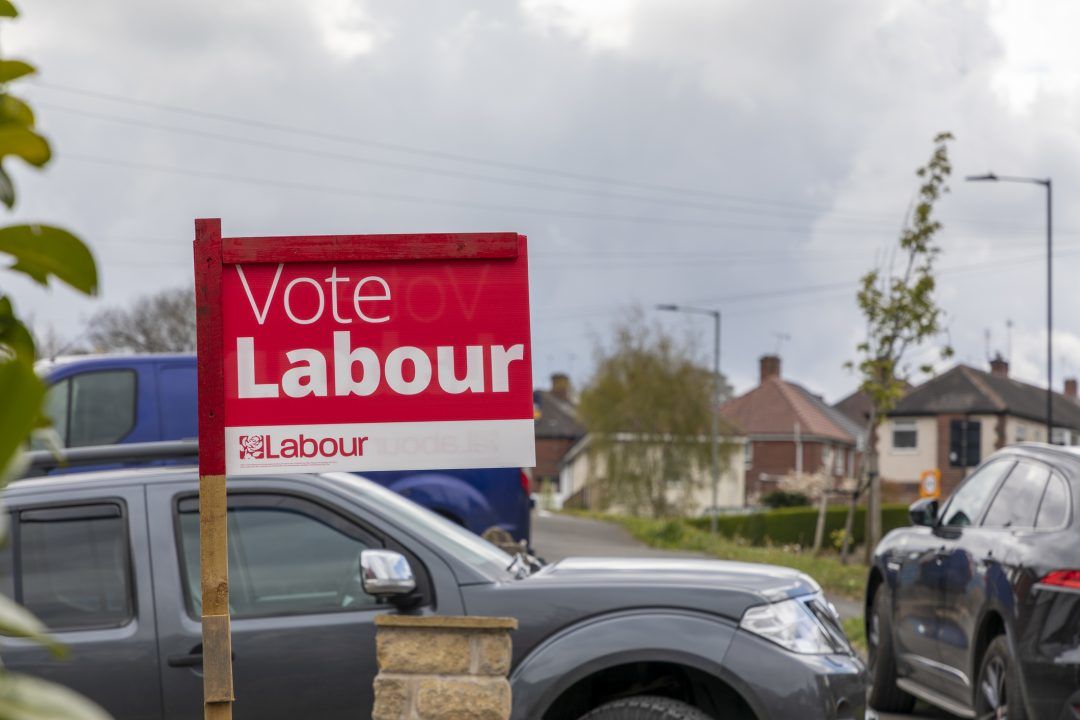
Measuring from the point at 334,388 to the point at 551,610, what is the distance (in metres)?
2.11

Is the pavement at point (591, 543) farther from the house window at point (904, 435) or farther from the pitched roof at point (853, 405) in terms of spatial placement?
the pitched roof at point (853, 405)

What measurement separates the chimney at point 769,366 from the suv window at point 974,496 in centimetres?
8361

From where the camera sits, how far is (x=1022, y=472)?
7.96 meters

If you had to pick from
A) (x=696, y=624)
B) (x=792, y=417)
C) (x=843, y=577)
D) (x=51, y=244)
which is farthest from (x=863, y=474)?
(x=792, y=417)

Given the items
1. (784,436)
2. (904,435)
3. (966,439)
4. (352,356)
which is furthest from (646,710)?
(784,436)

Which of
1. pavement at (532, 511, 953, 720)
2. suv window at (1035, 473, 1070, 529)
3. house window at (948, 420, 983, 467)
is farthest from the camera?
house window at (948, 420, 983, 467)

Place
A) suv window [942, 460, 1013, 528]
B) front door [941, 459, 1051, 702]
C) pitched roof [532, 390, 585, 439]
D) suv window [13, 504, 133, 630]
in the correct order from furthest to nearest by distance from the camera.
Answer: pitched roof [532, 390, 585, 439] → suv window [942, 460, 1013, 528] → front door [941, 459, 1051, 702] → suv window [13, 504, 133, 630]

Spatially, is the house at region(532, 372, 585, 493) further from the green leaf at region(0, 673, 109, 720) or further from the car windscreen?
the green leaf at region(0, 673, 109, 720)

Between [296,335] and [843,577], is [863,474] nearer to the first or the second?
[843,577]

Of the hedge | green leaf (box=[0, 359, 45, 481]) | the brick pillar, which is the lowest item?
the hedge

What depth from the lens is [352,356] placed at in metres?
3.50

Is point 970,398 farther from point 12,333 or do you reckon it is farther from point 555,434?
point 12,333

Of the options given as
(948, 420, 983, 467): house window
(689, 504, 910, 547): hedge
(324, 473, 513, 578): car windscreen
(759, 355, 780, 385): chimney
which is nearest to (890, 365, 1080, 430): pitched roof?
(759, 355, 780, 385): chimney

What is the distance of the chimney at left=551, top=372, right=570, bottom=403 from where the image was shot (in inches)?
4491
